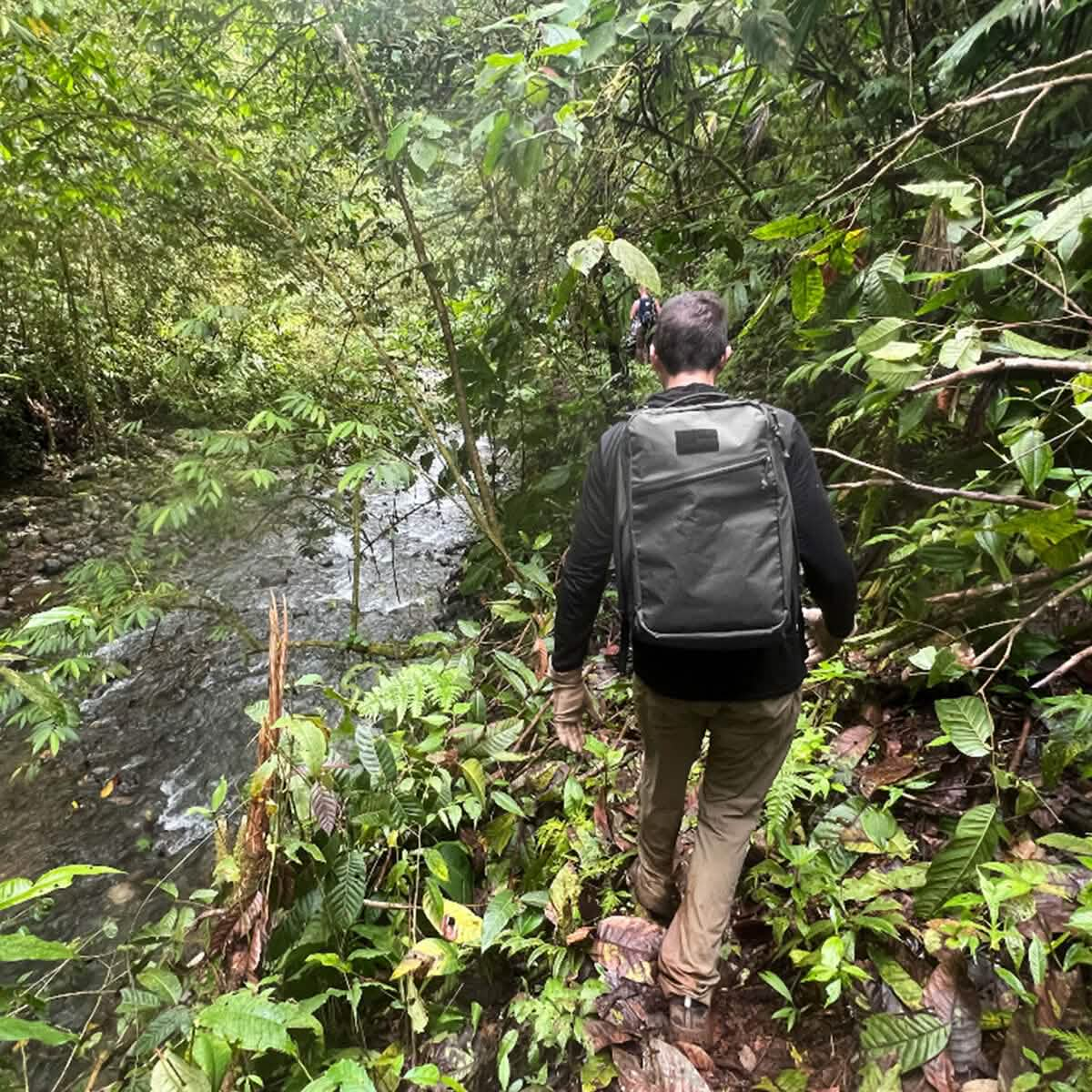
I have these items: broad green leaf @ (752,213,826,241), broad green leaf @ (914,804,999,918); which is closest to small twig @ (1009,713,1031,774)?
broad green leaf @ (914,804,999,918)

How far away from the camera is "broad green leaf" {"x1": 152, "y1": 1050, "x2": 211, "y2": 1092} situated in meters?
1.66

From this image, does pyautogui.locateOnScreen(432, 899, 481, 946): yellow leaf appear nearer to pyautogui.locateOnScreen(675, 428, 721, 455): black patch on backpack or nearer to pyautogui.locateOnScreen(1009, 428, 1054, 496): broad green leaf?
pyautogui.locateOnScreen(675, 428, 721, 455): black patch on backpack

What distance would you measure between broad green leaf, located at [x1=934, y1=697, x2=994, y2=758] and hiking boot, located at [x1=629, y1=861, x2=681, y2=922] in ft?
3.68

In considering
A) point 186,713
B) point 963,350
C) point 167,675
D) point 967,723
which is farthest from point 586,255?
point 167,675

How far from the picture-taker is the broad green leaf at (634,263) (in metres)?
2.23

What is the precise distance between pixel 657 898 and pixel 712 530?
1520 mm

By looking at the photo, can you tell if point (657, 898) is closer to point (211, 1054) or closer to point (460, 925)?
point (460, 925)

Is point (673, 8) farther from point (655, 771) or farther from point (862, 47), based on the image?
point (655, 771)

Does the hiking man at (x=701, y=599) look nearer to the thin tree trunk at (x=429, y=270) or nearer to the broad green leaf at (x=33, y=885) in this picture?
the broad green leaf at (x=33, y=885)

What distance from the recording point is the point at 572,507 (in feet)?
16.0

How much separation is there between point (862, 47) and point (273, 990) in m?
5.18

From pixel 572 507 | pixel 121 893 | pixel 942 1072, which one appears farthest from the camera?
pixel 572 507

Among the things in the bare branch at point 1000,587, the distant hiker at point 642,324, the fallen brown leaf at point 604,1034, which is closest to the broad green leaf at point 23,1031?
the fallen brown leaf at point 604,1034

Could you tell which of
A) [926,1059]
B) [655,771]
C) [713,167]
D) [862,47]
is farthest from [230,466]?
[862,47]
